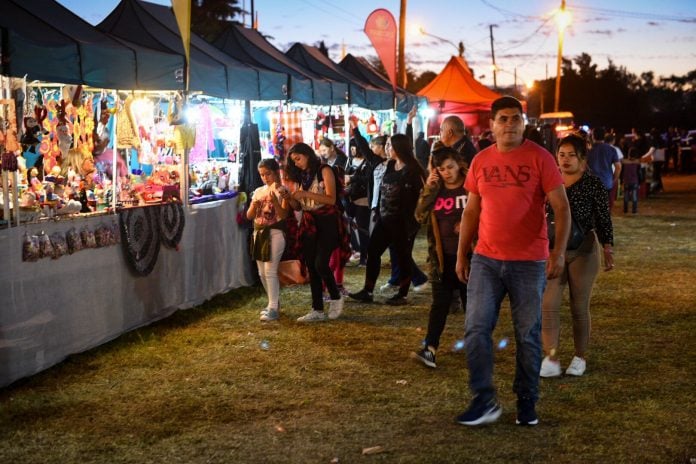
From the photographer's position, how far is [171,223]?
884 cm

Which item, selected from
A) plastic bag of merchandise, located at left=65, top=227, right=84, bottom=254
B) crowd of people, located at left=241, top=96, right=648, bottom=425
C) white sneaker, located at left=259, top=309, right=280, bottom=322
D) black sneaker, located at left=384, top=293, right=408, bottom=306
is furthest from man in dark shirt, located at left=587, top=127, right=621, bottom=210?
plastic bag of merchandise, located at left=65, top=227, right=84, bottom=254

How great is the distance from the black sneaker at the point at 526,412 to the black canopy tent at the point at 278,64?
7.62 metres

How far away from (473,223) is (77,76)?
12.9ft

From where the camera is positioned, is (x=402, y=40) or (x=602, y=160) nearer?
(x=602, y=160)

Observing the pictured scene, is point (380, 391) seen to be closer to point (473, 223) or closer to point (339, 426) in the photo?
point (339, 426)

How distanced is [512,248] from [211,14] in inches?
1933

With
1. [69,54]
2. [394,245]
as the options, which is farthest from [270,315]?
[69,54]

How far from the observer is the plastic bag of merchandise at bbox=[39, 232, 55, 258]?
660cm

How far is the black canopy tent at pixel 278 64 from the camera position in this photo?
1268cm

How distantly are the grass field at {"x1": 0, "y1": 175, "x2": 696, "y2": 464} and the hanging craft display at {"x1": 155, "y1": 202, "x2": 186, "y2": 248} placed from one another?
0.78m

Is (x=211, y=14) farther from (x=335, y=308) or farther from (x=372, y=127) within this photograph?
(x=335, y=308)

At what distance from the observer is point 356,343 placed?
24.8 ft

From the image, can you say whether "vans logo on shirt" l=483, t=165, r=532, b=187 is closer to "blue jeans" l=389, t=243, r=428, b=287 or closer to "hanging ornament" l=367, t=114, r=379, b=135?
"blue jeans" l=389, t=243, r=428, b=287

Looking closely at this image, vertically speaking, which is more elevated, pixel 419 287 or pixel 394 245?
pixel 394 245
